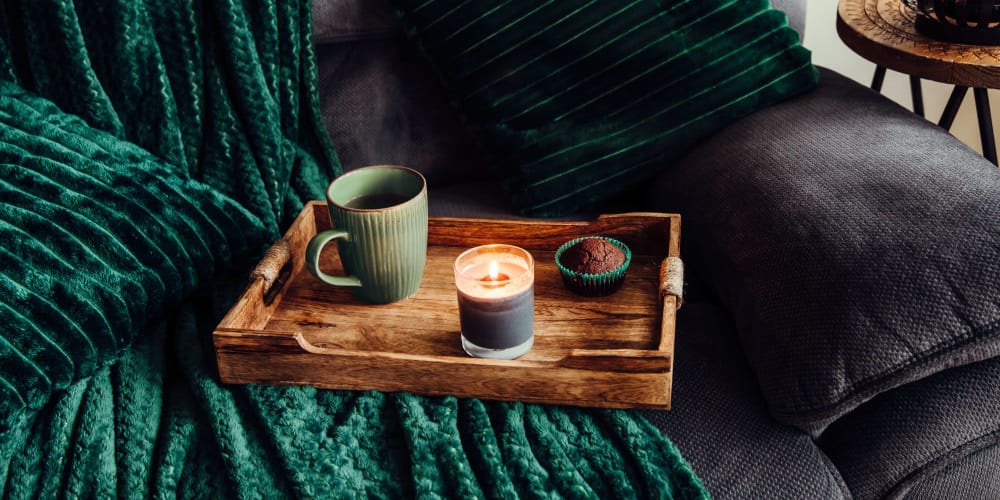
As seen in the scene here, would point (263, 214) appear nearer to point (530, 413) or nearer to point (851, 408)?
point (530, 413)

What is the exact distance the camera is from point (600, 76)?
103 cm

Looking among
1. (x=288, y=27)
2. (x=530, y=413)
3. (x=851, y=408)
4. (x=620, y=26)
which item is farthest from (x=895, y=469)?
(x=288, y=27)

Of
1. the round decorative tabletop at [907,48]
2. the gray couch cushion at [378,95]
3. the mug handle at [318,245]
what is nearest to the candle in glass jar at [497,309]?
the mug handle at [318,245]

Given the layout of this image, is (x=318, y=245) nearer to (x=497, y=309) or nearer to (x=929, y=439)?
(x=497, y=309)

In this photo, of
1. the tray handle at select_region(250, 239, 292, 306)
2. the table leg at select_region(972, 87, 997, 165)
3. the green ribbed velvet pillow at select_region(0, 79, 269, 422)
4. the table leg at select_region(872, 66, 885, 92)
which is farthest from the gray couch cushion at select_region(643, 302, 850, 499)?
the table leg at select_region(872, 66, 885, 92)

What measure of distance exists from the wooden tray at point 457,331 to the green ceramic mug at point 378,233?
0.03m

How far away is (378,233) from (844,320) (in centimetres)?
44

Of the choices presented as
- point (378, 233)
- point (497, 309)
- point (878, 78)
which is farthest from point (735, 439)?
point (878, 78)

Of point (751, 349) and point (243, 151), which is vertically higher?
point (243, 151)

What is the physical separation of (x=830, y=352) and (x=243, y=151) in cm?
73

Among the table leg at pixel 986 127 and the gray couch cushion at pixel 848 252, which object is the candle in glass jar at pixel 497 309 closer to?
the gray couch cushion at pixel 848 252

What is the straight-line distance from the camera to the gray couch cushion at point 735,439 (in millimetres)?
733

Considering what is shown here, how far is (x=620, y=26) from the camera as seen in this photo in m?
1.01

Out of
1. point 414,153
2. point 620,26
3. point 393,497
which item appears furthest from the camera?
point 414,153
